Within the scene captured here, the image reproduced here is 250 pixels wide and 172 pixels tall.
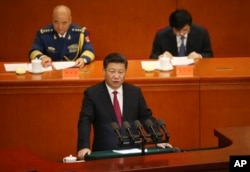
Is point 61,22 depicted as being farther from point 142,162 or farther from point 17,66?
point 142,162

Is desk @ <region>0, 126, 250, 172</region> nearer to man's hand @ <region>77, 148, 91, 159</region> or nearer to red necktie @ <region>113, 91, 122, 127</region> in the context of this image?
man's hand @ <region>77, 148, 91, 159</region>

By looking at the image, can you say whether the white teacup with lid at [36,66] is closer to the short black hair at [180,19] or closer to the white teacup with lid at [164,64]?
the white teacup with lid at [164,64]

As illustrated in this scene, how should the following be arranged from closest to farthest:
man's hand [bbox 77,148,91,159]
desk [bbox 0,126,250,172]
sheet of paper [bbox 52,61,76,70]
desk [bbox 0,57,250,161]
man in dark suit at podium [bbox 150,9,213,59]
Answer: desk [bbox 0,126,250,172], man's hand [bbox 77,148,91,159], desk [bbox 0,57,250,161], sheet of paper [bbox 52,61,76,70], man in dark suit at podium [bbox 150,9,213,59]

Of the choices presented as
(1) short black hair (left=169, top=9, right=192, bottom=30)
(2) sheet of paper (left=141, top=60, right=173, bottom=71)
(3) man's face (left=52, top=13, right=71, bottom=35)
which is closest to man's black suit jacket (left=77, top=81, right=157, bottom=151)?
(2) sheet of paper (left=141, top=60, right=173, bottom=71)

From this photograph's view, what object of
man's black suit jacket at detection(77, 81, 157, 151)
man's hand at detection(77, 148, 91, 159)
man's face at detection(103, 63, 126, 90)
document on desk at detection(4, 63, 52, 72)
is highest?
document on desk at detection(4, 63, 52, 72)

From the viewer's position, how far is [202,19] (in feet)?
27.9

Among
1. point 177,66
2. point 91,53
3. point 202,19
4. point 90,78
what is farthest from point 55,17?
point 202,19

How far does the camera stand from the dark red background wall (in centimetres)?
823

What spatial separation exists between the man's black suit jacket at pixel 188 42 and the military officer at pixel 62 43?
74 centimetres

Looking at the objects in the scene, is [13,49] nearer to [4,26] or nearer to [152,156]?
[4,26]

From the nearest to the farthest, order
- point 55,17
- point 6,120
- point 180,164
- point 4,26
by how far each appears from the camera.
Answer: point 180,164
point 6,120
point 55,17
point 4,26

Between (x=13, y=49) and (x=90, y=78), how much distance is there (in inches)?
131

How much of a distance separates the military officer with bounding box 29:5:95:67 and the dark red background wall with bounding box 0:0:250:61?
222cm

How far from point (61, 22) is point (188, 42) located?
130cm
